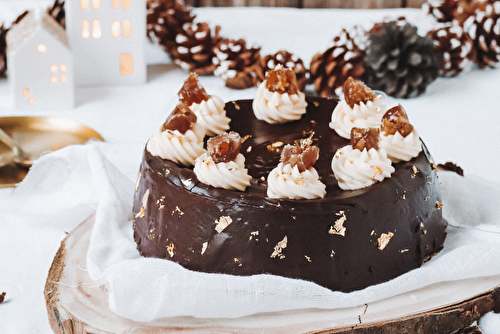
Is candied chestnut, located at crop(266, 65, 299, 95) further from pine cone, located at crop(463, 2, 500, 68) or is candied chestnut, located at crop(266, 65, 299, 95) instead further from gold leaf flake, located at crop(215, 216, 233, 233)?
pine cone, located at crop(463, 2, 500, 68)

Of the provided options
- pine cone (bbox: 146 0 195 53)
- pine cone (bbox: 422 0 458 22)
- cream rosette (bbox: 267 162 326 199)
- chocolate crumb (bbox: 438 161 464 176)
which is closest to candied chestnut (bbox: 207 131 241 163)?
cream rosette (bbox: 267 162 326 199)

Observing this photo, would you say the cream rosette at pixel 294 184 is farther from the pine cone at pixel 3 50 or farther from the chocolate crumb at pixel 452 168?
the pine cone at pixel 3 50

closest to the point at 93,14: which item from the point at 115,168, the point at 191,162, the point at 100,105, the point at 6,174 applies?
the point at 100,105

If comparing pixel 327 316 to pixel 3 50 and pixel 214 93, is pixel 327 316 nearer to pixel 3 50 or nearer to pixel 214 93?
pixel 214 93

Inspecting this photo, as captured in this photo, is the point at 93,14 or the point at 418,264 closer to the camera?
the point at 418,264

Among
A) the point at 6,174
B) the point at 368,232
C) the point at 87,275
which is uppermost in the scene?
the point at 368,232

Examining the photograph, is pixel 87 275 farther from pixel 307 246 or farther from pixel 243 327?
pixel 307 246
